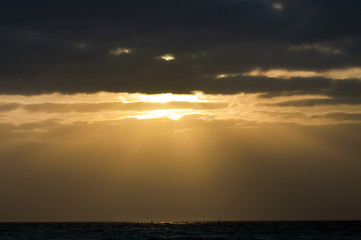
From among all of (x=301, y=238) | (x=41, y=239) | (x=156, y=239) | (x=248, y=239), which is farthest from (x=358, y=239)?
(x=41, y=239)

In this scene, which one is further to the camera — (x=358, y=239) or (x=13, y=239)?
(x=13, y=239)

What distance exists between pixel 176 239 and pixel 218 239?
31.5 ft

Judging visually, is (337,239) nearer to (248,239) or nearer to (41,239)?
(248,239)

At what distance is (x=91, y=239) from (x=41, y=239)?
465 inches

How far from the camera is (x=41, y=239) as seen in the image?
420 ft

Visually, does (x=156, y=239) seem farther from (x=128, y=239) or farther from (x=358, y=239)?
(x=358, y=239)

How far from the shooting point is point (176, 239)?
122438 mm

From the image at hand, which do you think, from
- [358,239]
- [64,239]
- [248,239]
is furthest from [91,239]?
[358,239]

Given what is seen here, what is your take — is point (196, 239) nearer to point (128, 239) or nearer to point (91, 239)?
point (128, 239)

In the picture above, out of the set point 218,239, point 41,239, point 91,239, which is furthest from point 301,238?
point 41,239

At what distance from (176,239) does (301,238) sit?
27.9 m

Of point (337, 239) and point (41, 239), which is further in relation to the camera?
point (41, 239)

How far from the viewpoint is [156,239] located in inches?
4911

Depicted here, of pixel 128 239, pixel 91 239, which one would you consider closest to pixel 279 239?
pixel 128 239
